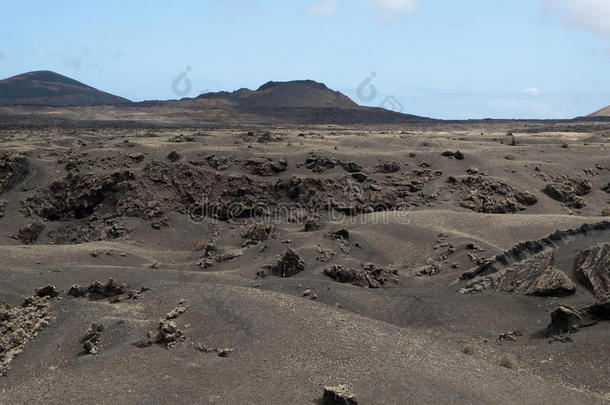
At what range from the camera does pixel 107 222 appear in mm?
14984

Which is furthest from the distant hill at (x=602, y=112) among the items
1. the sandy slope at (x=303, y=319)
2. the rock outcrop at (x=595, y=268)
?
the rock outcrop at (x=595, y=268)

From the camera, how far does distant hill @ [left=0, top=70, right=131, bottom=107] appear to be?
9672cm

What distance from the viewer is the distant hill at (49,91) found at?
96.7m

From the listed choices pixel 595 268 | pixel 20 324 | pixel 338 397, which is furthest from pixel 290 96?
pixel 338 397

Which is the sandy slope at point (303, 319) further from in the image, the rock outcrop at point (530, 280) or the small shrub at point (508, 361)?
the rock outcrop at point (530, 280)

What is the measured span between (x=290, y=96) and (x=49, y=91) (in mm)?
46004

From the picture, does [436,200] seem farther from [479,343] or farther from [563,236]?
[479,343]

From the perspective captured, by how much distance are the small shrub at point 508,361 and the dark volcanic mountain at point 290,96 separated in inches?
2909

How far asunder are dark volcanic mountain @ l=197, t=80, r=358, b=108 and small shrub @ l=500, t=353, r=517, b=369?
2909 inches

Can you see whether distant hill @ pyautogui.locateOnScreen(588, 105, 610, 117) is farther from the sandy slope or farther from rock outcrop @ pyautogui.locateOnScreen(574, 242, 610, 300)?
rock outcrop @ pyautogui.locateOnScreen(574, 242, 610, 300)

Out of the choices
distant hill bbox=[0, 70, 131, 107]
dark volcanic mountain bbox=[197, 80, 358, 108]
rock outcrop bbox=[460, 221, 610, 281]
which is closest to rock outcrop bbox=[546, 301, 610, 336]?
rock outcrop bbox=[460, 221, 610, 281]

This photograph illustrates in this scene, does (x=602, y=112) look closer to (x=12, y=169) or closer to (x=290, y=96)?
(x=290, y=96)

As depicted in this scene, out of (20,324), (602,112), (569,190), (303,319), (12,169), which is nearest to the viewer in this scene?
(303,319)

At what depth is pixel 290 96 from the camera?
86812 millimetres
